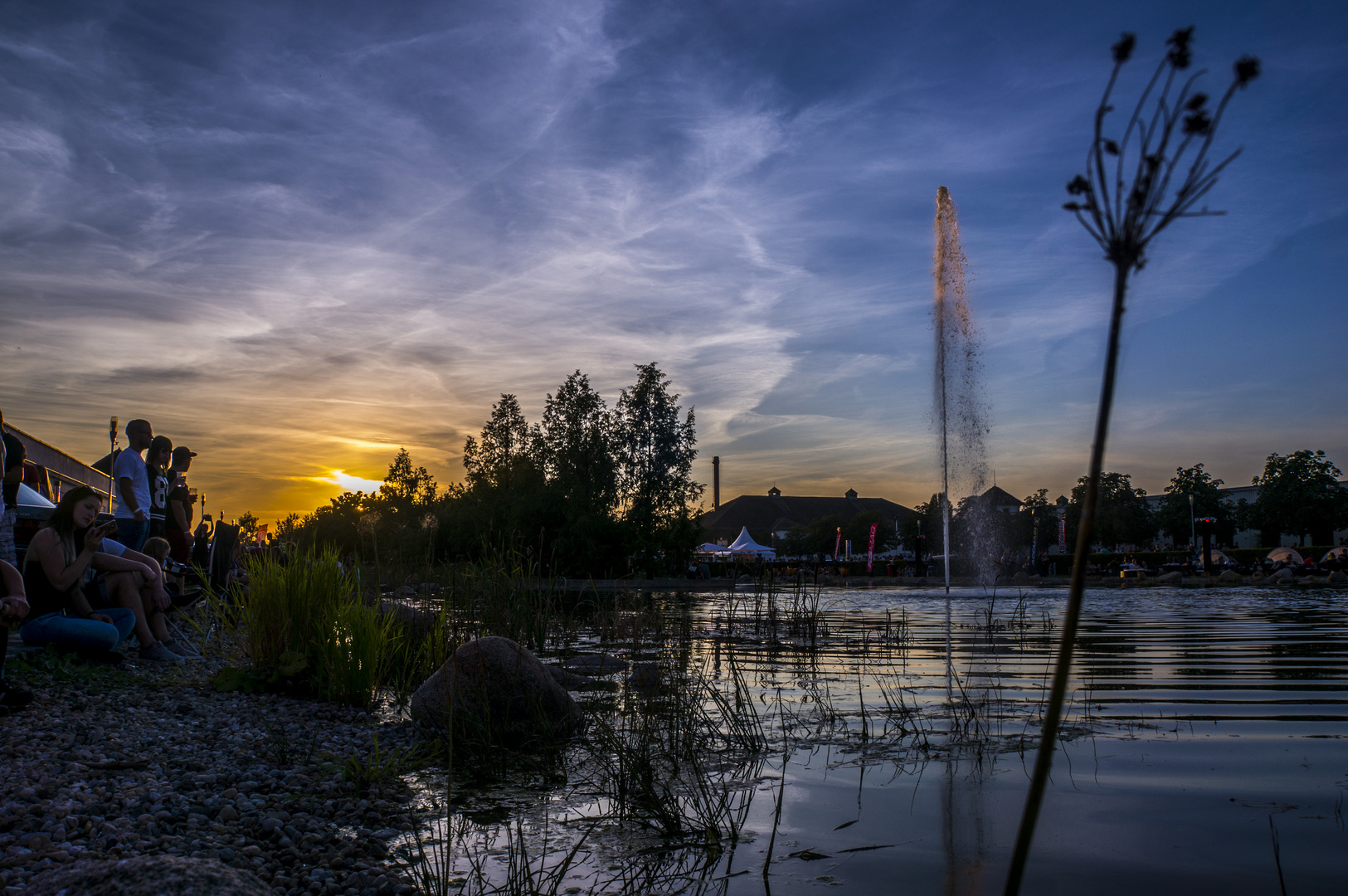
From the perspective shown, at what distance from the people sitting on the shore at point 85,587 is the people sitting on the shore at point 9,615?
1128 mm

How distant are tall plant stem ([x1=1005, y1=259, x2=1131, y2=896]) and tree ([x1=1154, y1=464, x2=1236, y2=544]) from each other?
78.5 meters

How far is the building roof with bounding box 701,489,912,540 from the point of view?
11625cm

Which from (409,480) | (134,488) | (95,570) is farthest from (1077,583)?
(409,480)

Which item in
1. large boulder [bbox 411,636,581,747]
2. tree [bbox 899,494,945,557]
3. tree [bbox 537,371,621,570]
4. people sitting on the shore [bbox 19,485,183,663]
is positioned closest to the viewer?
large boulder [bbox 411,636,581,747]

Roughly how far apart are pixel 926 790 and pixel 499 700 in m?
2.96

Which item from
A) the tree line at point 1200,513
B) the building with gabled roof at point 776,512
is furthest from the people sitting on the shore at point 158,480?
the building with gabled roof at point 776,512

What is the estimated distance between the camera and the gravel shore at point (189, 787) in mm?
3545

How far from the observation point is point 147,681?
6.78 metres

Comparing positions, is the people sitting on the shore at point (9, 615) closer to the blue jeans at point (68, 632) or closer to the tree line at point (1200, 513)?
the blue jeans at point (68, 632)

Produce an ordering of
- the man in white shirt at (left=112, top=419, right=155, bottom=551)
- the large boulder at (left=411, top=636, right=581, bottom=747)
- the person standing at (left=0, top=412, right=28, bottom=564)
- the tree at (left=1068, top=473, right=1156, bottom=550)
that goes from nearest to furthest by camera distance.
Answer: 1. the person standing at (left=0, top=412, right=28, bottom=564)
2. the large boulder at (left=411, top=636, right=581, bottom=747)
3. the man in white shirt at (left=112, top=419, right=155, bottom=551)
4. the tree at (left=1068, top=473, right=1156, bottom=550)

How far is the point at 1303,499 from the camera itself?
66.1 m

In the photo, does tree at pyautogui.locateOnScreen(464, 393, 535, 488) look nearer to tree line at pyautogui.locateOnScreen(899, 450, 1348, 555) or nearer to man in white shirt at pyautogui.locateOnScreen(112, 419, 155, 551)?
tree line at pyautogui.locateOnScreen(899, 450, 1348, 555)

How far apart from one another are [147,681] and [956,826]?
19.0 feet

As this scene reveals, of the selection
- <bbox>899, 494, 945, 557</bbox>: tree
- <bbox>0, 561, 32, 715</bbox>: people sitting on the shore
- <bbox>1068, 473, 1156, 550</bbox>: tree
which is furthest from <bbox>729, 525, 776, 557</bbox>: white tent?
<bbox>0, 561, 32, 715</bbox>: people sitting on the shore
